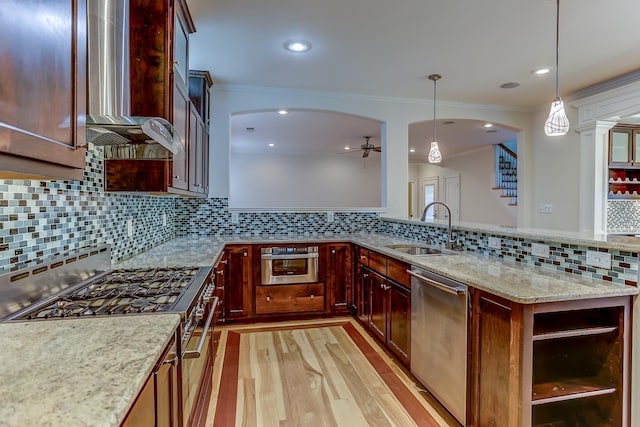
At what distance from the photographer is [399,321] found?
8.66ft

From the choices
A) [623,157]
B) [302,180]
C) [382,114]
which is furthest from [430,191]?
[382,114]

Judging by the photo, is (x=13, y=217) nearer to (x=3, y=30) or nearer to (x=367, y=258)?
(x=3, y=30)

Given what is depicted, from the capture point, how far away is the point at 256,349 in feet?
9.73

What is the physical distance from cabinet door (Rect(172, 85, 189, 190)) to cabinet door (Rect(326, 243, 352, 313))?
173 centimetres

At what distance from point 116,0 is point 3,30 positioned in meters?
1.21

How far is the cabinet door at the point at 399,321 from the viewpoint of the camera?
98.1 inches

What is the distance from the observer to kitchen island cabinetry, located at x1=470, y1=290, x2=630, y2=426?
154 centimetres

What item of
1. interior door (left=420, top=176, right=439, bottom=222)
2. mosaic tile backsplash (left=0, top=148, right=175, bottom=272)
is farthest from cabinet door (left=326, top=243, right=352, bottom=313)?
interior door (left=420, top=176, right=439, bottom=222)

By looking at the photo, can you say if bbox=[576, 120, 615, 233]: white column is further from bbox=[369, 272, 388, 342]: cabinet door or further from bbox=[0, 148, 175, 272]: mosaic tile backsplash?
bbox=[0, 148, 175, 272]: mosaic tile backsplash

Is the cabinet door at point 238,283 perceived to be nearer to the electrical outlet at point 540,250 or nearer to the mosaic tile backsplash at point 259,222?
the mosaic tile backsplash at point 259,222

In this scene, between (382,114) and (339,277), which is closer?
(339,277)

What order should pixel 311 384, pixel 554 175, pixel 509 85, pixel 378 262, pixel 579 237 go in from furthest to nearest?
pixel 554 175, pixel 509 85, pixel 378 262, pixel 311 384, pixel 579 237

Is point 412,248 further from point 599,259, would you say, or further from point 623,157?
point 623,157

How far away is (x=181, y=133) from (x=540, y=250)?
2.47 meters
